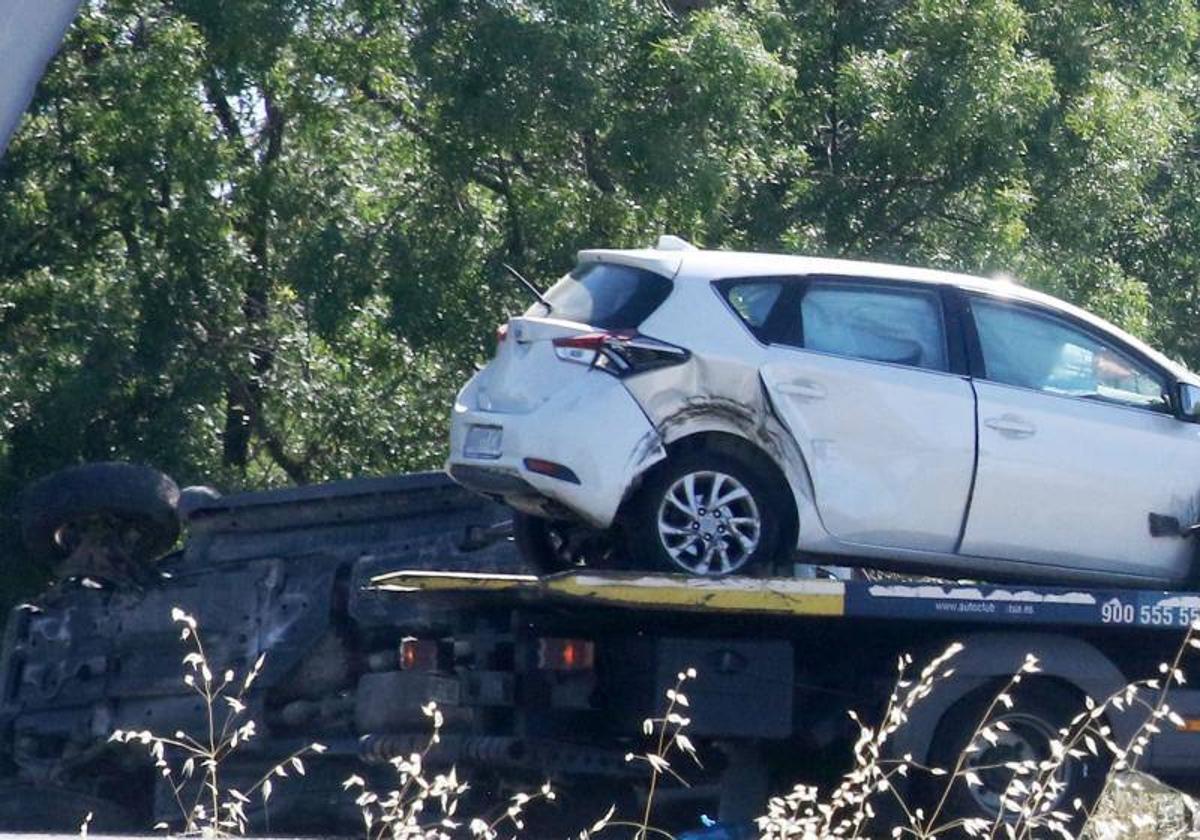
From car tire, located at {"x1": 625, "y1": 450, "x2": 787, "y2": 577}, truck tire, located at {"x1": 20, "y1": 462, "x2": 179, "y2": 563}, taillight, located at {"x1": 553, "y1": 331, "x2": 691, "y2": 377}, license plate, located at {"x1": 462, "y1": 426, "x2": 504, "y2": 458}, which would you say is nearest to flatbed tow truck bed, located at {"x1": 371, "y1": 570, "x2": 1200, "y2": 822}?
car tire, located at {"x1": 625, "y1": 450, "x2": 787, "y2": 577}

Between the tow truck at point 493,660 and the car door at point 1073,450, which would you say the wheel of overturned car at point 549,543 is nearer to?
the tow truck at point 493,660

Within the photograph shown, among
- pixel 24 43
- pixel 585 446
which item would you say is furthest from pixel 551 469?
pixel 24 43

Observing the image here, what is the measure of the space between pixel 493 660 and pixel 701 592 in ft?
4.00

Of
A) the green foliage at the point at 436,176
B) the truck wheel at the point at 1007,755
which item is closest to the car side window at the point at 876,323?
the truck wheel at the point at 1007,755

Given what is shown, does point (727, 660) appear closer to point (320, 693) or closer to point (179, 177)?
point (320, 693)

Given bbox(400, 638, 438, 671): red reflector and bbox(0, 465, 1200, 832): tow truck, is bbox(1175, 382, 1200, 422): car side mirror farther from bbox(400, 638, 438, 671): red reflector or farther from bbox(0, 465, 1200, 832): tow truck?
bbox(400, 638, 438, 671): red reflector

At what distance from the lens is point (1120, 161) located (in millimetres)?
14078

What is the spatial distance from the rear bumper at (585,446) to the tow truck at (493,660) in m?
0.32

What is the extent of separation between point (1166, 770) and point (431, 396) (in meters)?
7.42

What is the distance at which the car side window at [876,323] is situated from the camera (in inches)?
315

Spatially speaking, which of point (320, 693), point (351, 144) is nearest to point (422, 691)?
point (320, 693)

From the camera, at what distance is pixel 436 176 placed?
44.8ft

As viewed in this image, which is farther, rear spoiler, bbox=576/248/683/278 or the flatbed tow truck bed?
rear spoiler, bbox=576/248/683/278

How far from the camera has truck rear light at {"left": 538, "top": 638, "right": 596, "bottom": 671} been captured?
7.84 meters
